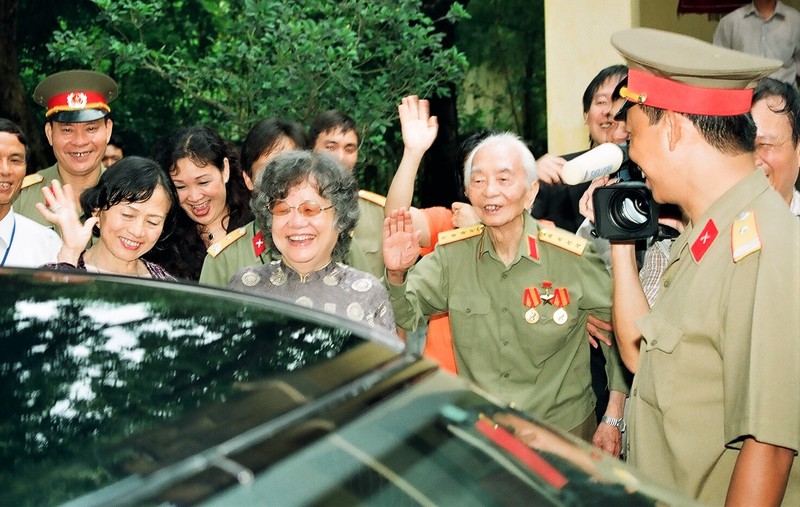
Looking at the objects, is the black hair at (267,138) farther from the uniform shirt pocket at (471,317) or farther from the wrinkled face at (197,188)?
the uniform shirt pocket at (471,317)

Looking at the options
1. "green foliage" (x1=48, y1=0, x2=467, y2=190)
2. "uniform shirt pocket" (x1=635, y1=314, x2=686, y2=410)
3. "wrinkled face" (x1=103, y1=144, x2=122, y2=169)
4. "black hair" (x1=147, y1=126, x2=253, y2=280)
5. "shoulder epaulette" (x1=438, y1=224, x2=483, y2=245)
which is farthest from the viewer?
"green foliage" (x1=48, y1=0, x2=467, y2=190)

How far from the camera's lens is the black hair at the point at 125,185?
11.3 ft

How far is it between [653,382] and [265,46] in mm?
5381

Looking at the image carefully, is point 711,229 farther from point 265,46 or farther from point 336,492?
point 265,46

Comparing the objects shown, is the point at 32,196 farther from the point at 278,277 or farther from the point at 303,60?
the point at 303,60

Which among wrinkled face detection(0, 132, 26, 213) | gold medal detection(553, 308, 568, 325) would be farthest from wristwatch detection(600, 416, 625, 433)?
wrinkled face detection(0, 132, 26, 213)

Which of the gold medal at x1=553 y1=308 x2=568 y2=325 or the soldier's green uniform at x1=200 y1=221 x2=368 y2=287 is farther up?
the soldier's green uniform at x1=200 y1=221 x2=368 y2=287

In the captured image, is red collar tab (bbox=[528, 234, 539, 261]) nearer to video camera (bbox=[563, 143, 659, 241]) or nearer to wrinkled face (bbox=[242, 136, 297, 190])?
video camera (bbox=[563, 143, 659, 241])

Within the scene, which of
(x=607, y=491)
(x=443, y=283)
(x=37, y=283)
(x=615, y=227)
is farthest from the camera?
(x=443, y=283)

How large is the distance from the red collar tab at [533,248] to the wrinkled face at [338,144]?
1.53m

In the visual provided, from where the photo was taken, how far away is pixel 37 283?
1.71m

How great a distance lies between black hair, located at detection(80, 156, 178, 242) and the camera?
3455 mm

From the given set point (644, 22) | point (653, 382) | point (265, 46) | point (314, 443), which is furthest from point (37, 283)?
point (644, 22)

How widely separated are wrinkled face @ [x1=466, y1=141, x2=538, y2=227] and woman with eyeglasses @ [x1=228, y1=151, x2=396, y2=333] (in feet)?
1.53
